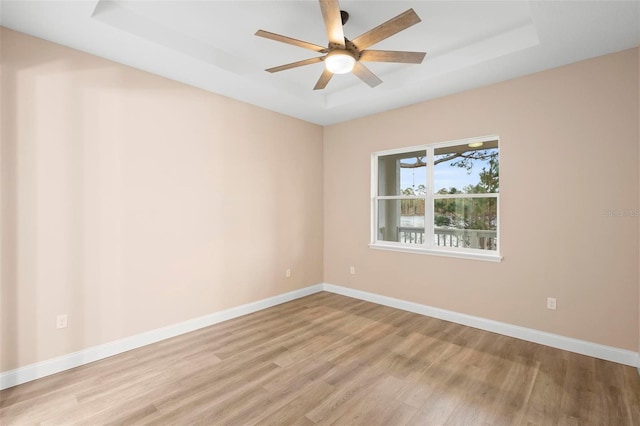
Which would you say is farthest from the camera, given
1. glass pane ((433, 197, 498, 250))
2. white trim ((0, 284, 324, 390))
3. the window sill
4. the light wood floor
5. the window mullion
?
the window mullion

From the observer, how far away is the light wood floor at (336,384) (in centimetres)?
204

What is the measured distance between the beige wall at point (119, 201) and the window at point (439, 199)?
1637 millimetres

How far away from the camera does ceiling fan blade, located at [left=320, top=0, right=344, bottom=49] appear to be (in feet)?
5.98

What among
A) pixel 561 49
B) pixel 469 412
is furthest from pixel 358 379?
pixel 561 49

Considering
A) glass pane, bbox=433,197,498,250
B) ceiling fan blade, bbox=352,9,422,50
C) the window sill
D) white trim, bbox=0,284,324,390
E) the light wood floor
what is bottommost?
the light wood floor

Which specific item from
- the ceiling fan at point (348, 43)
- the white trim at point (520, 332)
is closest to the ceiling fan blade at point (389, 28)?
the ceiling fan at point (348, 43)

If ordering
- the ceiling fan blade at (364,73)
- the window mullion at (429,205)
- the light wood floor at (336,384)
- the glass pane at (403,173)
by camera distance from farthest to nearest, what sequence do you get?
the glass pane at (403,173)
the window mullion at (429,205)
the ceiling fan blade at (364,73)
the light wood floor at (336,384)

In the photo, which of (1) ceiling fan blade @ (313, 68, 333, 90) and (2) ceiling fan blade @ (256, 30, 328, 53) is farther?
(1) ceiling fan blade @ (313, 68, 333, 90)

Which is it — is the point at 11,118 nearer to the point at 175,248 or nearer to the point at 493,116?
the point at 175,248

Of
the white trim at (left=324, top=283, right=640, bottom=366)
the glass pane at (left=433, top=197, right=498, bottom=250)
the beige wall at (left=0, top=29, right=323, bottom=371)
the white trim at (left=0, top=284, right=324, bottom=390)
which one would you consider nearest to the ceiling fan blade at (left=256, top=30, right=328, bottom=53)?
the beige wall at (left=0, top=29, right=323, bottom=371)

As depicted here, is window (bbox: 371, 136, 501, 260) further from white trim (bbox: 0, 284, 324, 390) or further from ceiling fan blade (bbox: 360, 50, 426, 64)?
white trim (bbox: 0, 284, 324, 390)

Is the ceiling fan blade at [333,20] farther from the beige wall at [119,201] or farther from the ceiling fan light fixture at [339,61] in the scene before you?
the beige wall at [119,201]

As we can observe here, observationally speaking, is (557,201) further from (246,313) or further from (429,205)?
(246,313)

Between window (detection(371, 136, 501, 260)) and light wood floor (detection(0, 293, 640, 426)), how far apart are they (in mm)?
1105
